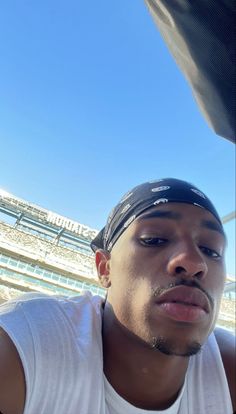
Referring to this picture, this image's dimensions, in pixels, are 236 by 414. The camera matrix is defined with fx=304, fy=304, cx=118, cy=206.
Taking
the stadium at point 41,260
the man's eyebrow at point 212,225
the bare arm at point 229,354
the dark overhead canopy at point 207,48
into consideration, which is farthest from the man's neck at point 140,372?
the stadium at point 41,260

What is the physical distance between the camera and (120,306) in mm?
565

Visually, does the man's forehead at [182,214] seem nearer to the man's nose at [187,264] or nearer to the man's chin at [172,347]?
the man's nose at [187,264]

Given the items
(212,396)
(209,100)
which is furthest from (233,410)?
(209,100)

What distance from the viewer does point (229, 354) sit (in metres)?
0.65

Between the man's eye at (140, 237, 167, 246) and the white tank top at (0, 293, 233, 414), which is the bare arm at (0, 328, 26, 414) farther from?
the man's eye at (140, 237, 167, 246)

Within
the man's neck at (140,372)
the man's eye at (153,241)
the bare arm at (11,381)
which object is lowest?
the man's neck at (140,372)

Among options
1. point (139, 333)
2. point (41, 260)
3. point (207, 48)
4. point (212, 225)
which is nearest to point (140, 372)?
point (139, 333)

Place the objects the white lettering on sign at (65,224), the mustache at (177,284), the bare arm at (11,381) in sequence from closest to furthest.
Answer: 1. the bare arm at (11,381)
2. the mustache at (177,284)
3. the white lettering on sign at (65,224)

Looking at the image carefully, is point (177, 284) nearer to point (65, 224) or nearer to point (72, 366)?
point (72, 366)

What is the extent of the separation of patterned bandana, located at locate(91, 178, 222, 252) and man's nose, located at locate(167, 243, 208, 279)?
5.7 inches

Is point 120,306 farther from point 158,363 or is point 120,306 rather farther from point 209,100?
point 209,100

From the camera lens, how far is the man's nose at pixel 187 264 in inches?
20.5

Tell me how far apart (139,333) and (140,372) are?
0.28ft

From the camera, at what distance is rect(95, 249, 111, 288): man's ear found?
68cm
